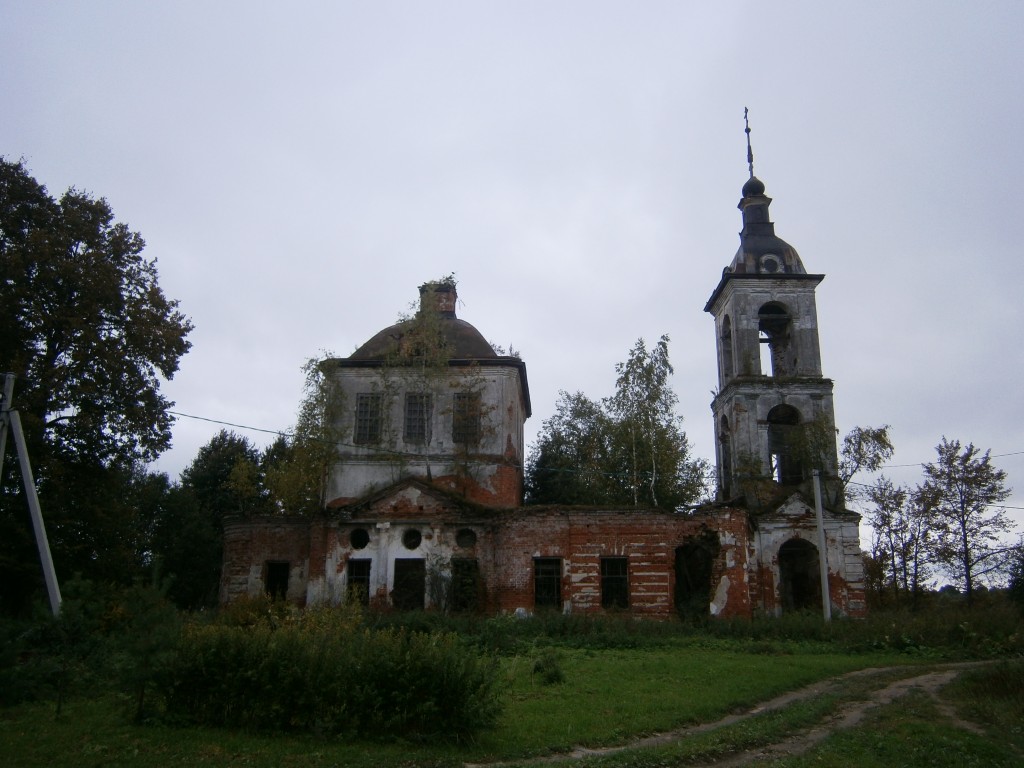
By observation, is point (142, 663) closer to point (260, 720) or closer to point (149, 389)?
point (260, 720)

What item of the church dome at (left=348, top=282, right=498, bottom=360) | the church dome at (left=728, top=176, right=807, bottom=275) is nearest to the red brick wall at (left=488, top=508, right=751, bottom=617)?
the church dome at (left=348, top=282, right=498, bottom=360)

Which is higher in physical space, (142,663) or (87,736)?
(142,663)

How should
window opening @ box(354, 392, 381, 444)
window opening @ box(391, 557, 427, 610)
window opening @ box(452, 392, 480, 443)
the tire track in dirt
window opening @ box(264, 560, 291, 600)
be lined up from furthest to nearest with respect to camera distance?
window opening @ box(354, 392, 381, 444), window opening @ box(452, 392, 480, 443), window opening @ box(264, 560, 291, 600), window opening @ box(391, 557, 427, 610), the tire track in dirt

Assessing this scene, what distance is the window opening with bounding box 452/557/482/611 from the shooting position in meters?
27.4

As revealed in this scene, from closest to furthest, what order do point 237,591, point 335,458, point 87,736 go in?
point 87,736, point 237,591, point 335,458

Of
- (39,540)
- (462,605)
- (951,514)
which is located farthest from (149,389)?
(951,514)

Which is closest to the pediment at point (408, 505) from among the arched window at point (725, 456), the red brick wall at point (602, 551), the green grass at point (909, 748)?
the red brick wall at point (602, 551)

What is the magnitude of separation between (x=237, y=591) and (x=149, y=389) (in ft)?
24.8

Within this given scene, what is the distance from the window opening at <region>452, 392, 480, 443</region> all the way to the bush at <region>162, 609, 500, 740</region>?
66.6ft

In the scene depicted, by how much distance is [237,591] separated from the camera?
28891 millimetres

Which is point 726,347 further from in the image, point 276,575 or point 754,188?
point 276,575

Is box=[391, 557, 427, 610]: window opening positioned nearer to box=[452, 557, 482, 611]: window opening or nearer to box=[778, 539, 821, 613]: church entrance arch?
box=[452, 557, 482, 611]: window opening

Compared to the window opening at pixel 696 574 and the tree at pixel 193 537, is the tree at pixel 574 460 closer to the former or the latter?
the window opening at pixel 696 574

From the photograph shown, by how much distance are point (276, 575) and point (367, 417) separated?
23.3 ft
